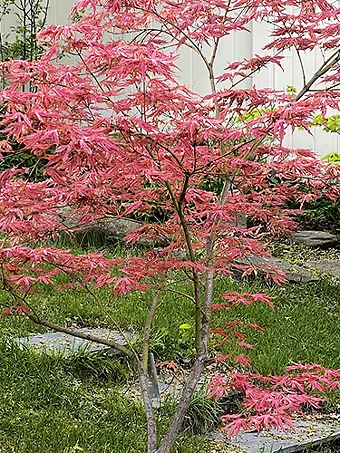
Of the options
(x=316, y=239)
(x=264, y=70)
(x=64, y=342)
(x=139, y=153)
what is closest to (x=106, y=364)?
(x=64, y=342)

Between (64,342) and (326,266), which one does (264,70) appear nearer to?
(326,266)

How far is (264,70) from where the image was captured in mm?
7656

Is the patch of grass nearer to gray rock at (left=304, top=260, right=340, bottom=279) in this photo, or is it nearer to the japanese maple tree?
the japanese maple tree

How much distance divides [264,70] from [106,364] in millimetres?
5023

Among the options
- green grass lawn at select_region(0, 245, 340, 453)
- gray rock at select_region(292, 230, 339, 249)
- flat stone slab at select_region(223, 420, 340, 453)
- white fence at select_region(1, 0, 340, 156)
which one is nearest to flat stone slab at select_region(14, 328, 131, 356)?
green grass lawn at select_region(0, 245, 340, 453)

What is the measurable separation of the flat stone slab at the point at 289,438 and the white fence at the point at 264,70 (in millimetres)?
4402

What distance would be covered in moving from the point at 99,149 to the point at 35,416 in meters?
1.46

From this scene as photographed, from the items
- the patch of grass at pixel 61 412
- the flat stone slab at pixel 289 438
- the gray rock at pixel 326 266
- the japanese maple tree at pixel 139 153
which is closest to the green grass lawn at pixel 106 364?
the patch of grass at pixel 61 412

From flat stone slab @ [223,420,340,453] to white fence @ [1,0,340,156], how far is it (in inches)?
173

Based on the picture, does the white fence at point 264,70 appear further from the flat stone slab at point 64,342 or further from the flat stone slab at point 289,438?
the flat stone slab at point 289,438

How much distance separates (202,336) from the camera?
8.37ft

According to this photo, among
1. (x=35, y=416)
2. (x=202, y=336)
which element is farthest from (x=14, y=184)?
(x=35, y=416)

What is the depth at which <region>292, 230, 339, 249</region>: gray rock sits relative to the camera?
612 cm

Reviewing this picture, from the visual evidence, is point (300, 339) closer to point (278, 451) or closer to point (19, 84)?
point (278, 451)
